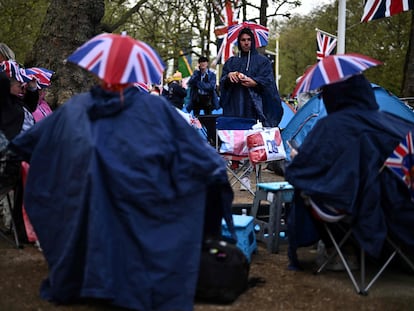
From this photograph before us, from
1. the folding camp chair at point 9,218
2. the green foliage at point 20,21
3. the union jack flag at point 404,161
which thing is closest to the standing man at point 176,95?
the green foliage at point 20,21

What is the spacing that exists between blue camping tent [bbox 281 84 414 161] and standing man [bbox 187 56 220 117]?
4182mm

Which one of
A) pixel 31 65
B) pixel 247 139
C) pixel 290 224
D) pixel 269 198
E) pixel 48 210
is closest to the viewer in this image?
pixel 48 210

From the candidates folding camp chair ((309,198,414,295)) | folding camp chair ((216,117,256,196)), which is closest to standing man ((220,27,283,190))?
folding camp chair ((216,117,256,196))

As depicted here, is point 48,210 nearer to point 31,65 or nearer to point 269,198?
point 269,198

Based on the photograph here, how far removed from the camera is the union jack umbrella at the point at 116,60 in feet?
13.8

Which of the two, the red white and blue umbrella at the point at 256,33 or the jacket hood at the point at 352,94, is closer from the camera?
the jacket hood at the point at 352,94

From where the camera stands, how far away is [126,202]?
410 cm

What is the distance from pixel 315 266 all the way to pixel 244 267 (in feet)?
3.83

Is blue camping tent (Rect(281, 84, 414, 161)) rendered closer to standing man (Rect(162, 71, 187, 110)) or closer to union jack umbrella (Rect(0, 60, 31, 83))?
union jack umbrella (Rect(0, 60, 31, 83))

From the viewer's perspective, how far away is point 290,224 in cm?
518

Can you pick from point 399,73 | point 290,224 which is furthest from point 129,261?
point 399,73

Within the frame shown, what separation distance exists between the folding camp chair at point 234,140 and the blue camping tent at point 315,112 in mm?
569

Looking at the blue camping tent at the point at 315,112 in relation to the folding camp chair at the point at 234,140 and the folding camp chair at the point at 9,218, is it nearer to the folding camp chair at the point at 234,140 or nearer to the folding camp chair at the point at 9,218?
the folding camp chair at the point at 234,140

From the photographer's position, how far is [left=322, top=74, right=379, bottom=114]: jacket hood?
4848mm
